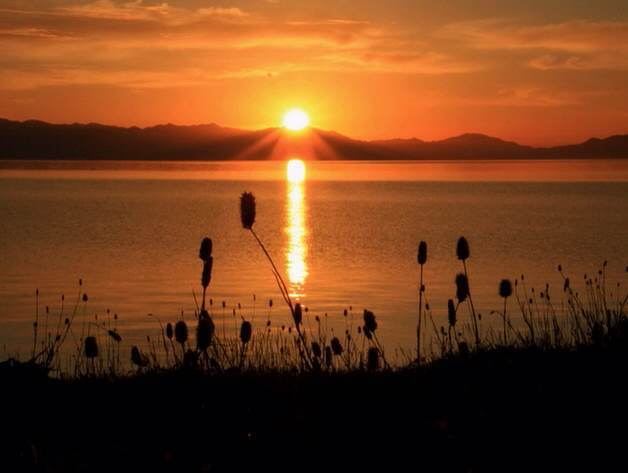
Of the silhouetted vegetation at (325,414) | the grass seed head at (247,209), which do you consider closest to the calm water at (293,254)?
the silhouetted vegetation at (325,414)

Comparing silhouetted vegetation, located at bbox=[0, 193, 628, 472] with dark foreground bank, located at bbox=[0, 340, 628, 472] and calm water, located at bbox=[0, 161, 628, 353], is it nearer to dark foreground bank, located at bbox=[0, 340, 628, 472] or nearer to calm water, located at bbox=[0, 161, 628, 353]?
dark foreground bank, located at bbox=[0, 340, 628, 472]

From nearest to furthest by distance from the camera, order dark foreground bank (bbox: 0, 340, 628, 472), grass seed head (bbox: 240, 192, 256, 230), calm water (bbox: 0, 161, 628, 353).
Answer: dark foreground bank (bbox: 0, 340, 628, 472), grass seed head (bbox: 240, 192, 256, 230), calm water (bbox: 0, 161, 628, 353)

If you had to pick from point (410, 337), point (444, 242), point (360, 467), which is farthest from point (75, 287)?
point (360, 467)

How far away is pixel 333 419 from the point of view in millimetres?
7035

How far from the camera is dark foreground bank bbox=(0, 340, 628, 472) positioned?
6098mm

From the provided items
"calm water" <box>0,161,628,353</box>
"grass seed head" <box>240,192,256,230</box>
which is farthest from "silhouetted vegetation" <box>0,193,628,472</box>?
"calm water" <box>0,161,628,353</box>

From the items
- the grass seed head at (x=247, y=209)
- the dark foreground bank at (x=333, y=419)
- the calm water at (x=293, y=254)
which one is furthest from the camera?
the calm water at (x=293, y=254)

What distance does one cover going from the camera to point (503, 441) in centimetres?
651

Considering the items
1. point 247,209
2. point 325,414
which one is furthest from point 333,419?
point 247,209

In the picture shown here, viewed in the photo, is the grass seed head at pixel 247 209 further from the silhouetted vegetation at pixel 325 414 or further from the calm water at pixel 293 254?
the calm water at pixel 293 254

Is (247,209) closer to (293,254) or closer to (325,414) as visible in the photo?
(325,414)

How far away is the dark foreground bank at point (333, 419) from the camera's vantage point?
20.0 ft

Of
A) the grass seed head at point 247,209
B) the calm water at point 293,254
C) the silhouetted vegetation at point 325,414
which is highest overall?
the grass seed head at point 247,209

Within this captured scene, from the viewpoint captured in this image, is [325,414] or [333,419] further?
[325,414]
